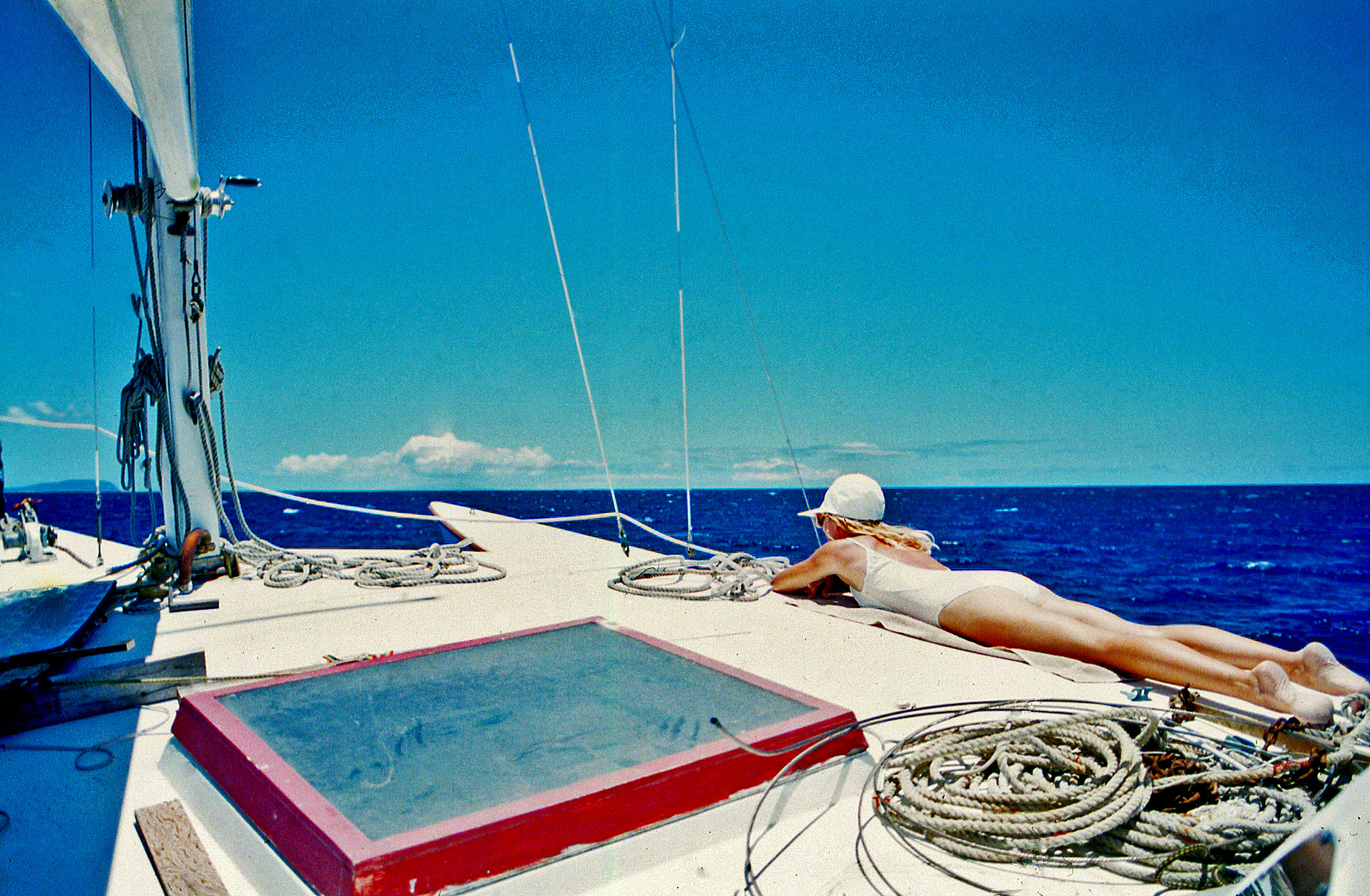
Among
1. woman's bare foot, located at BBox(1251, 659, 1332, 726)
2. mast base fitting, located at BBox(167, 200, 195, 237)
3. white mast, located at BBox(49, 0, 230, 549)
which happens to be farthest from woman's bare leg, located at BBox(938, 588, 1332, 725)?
mast base fitting, located at BBox(167, 200, 195, 237)

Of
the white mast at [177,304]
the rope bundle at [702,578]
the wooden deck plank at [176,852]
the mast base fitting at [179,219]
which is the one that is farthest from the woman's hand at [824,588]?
the mast base fitting at [179,219]

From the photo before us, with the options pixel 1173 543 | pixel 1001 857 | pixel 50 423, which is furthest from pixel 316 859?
pixel 1173 543

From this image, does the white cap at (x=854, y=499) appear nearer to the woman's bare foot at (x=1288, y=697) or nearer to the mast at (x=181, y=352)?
the woman's bare foot at (x=1288, y=697)

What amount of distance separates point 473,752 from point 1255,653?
257 centimetres

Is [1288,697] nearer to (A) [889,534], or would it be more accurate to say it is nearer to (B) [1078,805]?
(B) [1078,805]

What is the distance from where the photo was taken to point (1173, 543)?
42.0m

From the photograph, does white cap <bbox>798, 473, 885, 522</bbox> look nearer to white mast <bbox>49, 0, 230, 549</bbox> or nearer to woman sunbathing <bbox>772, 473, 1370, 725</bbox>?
woman sunbathing <bbox>772, 473, 1370, 725</bbox>

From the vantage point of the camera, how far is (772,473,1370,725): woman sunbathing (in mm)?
2531

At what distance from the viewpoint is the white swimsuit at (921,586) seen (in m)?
3.49

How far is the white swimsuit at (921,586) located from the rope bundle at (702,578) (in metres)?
0.84

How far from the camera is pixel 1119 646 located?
292 centimetres

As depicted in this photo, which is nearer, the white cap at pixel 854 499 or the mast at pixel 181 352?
the white cap at pixel 854 499

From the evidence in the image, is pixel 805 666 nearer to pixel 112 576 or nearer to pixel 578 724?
pixel 578 724

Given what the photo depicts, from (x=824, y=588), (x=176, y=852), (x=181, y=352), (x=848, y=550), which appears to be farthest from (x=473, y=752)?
(x=181, y=352)
